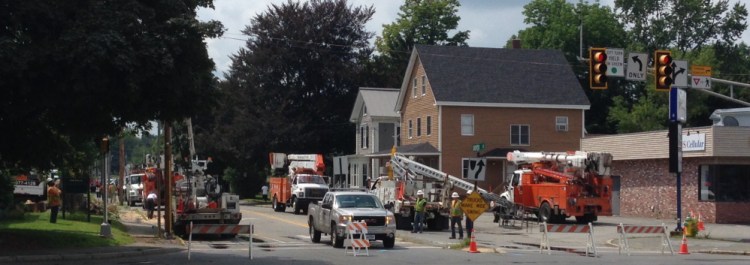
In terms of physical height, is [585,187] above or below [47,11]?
below

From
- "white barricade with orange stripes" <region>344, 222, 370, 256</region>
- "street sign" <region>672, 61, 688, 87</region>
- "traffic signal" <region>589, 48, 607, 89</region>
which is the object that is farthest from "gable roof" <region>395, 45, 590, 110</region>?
"white barricade with orange stripes" <region>344, 222, 370, 256</region>

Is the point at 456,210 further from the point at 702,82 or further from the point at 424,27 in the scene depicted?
the point at 424,27

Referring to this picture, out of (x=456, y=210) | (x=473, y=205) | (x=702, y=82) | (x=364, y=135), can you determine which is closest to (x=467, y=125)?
(x=364, y=135)

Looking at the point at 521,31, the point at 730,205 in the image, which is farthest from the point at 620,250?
the point at 521,31

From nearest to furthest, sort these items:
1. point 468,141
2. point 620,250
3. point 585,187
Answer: point 620,250 < point 585,187 < point 468,141

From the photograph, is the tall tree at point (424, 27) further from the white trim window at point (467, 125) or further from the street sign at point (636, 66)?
the street sign at point (636, 66)

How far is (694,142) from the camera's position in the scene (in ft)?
138

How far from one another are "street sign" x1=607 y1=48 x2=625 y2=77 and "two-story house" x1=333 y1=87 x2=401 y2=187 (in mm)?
38382

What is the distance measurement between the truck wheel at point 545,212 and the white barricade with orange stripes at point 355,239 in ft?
50.0

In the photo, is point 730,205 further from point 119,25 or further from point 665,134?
point 119,25

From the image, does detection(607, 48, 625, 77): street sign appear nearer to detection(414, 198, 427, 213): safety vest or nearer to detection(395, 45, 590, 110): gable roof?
detection(414, 198, 427, 213): safety vest

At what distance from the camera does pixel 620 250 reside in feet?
87.3

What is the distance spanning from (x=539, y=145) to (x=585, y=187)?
19218mm

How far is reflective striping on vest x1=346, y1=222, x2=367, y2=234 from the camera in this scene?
2558 cm
